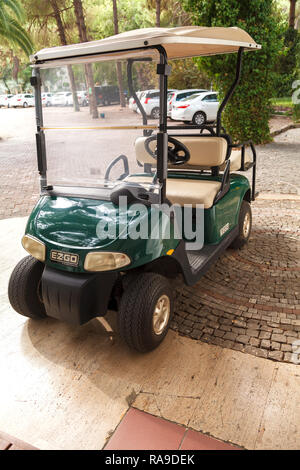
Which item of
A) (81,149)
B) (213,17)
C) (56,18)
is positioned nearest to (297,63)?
(56,18)

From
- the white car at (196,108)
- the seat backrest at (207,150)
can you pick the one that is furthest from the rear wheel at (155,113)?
the white car at (196,108)

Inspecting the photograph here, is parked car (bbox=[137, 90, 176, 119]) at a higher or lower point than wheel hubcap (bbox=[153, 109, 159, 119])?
higher

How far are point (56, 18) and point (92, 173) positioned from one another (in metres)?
22.0

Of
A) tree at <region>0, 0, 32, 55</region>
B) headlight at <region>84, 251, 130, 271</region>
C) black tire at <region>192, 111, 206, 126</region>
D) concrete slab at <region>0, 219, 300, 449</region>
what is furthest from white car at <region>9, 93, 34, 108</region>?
headlight at <region>84, 251, 130, 271</region>

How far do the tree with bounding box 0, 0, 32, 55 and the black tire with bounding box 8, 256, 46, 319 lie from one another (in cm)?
1560

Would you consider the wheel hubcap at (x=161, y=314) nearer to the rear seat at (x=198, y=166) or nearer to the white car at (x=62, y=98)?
the rear seat at (x=198, y=166)

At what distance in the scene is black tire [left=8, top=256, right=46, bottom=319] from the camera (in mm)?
2834

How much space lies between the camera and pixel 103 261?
241 centimetres

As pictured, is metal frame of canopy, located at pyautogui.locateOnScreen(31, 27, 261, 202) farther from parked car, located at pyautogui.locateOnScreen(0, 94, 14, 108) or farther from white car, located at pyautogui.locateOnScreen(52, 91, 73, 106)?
parked car, located at pyautogui.locateOnScreen(0, 94, 14, 108)

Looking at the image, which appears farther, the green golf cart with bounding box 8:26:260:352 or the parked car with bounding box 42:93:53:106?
the parked car with bounding box 42:93:53:106

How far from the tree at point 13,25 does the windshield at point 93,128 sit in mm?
15090

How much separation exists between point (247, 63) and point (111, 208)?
7952mm

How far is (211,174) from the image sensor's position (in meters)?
4.00
